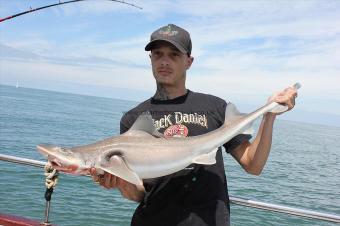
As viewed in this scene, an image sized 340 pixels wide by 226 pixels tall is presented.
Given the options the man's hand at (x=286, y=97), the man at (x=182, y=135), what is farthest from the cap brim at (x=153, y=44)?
the man's hand at (x=286, y=97)

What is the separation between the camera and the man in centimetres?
301

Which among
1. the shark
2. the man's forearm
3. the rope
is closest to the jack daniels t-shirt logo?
the shark

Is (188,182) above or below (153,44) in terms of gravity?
below

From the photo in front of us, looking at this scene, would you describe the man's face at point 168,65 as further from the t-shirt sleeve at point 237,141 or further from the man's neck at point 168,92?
the t-shirt sleeve at point 237,141

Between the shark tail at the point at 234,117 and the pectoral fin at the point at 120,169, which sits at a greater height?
the shark tail at the point at 234,117

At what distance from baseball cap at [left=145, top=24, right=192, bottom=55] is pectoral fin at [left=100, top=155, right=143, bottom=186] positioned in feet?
3.16

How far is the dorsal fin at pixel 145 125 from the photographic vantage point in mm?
2971

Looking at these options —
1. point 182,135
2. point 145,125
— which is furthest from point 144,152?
point 182,135

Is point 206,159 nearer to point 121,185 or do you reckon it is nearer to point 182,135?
point 182,135

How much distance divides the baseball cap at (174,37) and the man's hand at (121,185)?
1.05 metres

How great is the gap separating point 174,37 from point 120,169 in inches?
43.5

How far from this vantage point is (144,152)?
291 cm

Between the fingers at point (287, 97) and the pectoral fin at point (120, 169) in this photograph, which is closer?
the pectoral fin at point (120, 169)

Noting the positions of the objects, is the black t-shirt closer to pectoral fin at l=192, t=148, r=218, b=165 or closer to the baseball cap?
pectoral fin at l=192, t=148, r=218, b=165
